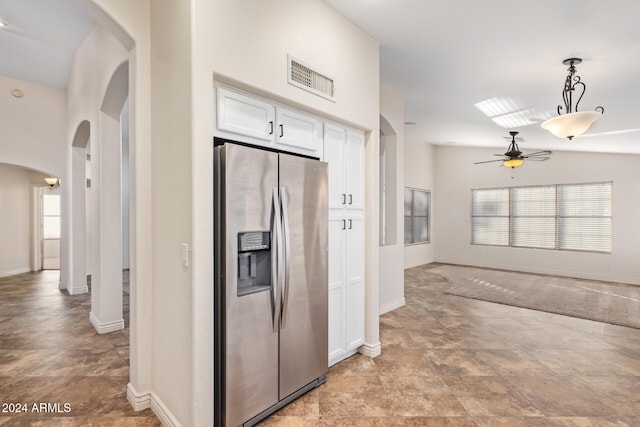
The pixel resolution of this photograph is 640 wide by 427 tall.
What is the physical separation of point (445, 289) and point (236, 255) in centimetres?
525

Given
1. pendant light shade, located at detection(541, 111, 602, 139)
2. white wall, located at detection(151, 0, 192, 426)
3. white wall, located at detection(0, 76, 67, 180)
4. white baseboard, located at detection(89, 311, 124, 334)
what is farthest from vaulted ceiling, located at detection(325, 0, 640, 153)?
white wall, located at detection(0, 76, 67, 180)

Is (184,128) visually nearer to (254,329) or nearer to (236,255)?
(236,255)

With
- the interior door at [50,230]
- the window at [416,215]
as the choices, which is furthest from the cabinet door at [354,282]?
the interior door at [50,230]

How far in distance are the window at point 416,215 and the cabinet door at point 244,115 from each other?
6718 millimetres

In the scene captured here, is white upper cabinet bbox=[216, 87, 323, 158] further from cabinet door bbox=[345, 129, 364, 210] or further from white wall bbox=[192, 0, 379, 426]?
cabinet door bbox=[345, 129, 364, 210]

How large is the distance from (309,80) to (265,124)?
0.58 metres

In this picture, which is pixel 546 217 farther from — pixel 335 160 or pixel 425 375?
pixel 335 160

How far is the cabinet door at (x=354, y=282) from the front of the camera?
9.98 ft

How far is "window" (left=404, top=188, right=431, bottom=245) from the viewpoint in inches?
341

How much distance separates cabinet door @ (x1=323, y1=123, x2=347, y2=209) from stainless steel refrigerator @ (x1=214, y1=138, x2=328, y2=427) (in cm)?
27

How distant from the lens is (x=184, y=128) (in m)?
1.97

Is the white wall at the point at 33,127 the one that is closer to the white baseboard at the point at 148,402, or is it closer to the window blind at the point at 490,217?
the white baseboard at the point at 148,402

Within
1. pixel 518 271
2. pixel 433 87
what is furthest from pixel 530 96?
pixel 518 271

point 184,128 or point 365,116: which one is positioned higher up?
point 365,116
